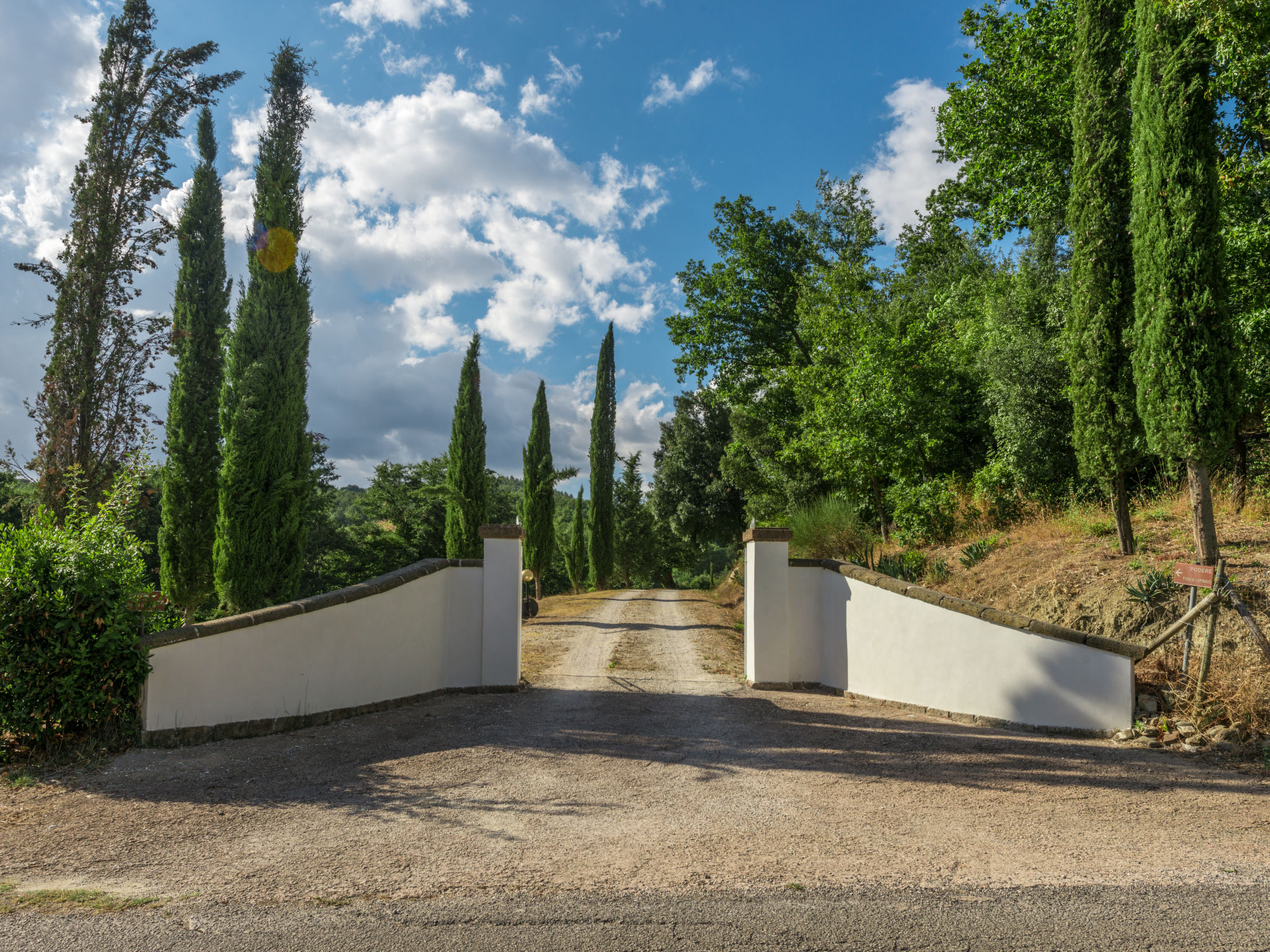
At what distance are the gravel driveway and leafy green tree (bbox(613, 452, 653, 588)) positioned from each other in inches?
1316

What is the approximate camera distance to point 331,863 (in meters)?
3.25

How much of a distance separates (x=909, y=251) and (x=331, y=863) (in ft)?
79.6

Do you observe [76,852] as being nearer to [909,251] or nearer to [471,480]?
[471,480]

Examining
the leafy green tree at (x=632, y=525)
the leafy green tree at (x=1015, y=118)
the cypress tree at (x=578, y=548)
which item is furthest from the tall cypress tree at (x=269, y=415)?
the leafy green tree at (x=632, y=525)

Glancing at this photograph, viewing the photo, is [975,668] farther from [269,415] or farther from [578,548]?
[578,548]

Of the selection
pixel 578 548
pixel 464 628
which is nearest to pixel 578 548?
pixel 578 548

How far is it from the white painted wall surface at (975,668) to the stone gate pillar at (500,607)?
148 inches

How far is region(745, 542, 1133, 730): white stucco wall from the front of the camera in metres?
5.93

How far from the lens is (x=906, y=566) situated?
32.2 ft

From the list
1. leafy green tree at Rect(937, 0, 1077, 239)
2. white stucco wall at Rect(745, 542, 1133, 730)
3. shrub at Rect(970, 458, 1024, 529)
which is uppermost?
leafy green tree at Rect(937, 0, 1077, 239)

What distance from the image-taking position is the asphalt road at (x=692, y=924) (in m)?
2.58

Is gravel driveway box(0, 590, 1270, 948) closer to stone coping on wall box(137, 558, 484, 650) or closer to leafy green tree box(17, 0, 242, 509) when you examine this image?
stone coping on wall box(137, 558, 484, 650)

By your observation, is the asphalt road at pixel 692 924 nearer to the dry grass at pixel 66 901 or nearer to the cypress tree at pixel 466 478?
the dry grass at pixel 66 901

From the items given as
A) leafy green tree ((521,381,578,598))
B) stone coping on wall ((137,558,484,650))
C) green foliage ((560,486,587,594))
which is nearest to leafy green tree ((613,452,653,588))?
green foliage ((560,486,587,594))
